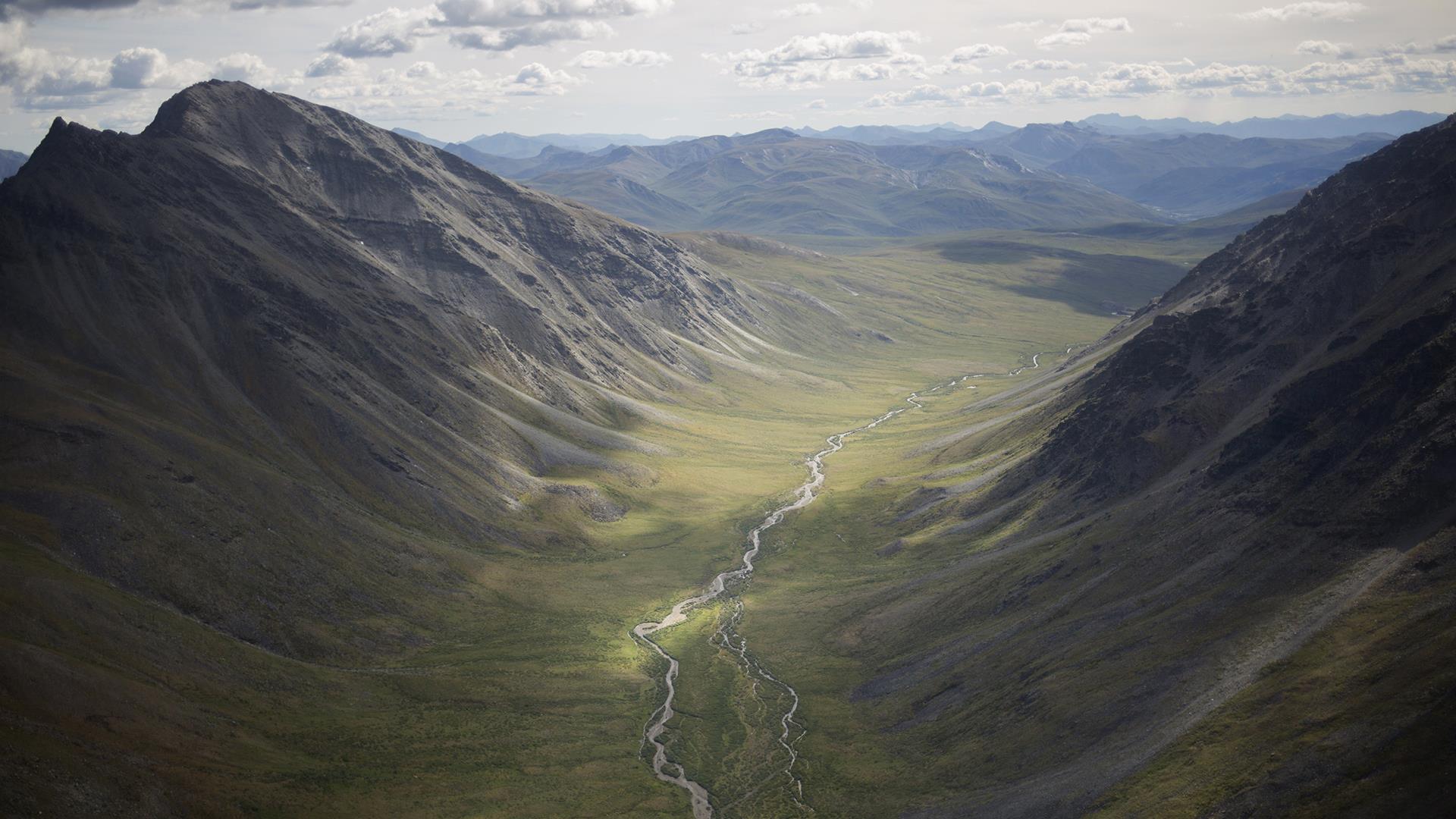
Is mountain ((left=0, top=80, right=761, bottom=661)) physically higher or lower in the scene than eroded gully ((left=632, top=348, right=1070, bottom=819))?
higher

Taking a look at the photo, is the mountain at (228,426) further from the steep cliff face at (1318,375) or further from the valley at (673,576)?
the steep cliff face at (1318,375)

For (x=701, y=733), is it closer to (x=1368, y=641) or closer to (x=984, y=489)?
(x=1368, y=641)

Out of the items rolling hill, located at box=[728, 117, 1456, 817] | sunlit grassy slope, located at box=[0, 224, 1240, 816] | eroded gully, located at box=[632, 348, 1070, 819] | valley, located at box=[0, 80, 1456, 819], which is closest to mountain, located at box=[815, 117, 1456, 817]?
rolling hill, located at box=[728, 117, 1456, 817]

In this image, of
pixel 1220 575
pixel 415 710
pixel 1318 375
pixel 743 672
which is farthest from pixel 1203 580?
pixel 415 710

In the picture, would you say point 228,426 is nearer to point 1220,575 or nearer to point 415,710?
point 415,710

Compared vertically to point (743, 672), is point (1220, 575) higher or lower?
higher

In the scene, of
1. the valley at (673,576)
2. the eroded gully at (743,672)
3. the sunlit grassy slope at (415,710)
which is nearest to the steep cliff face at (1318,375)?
the valley at (673,576)

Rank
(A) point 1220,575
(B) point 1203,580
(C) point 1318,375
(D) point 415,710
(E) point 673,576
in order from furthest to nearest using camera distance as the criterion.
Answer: (E) point 673,576 < (C) point 1318,375 < (D) point 415,710 < (B) point 1203,580 < (A) point 1220,575

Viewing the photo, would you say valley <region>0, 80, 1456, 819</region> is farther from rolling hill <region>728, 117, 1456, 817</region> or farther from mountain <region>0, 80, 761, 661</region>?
mountain <region>0, 80, 761, 661</region>
